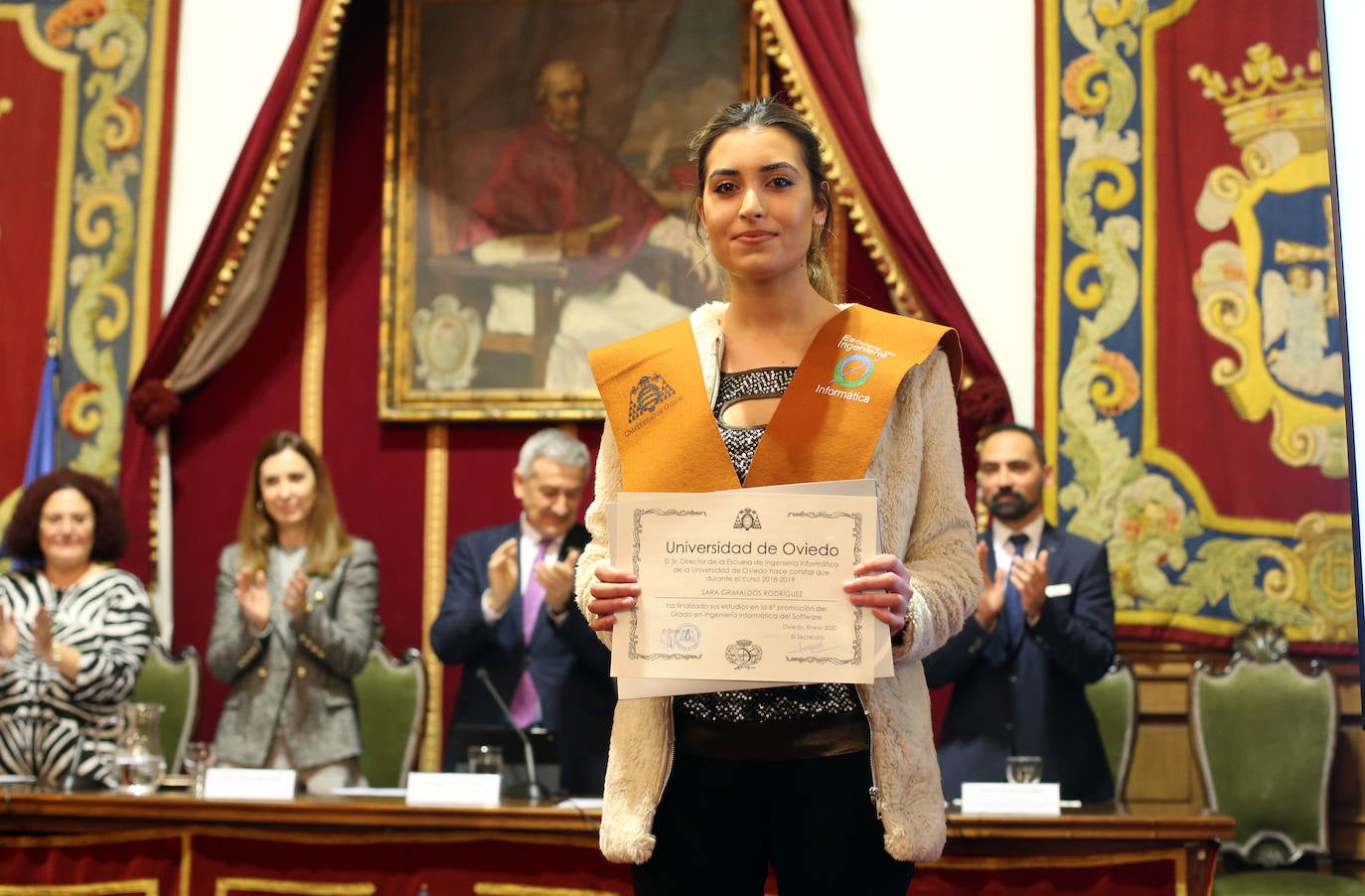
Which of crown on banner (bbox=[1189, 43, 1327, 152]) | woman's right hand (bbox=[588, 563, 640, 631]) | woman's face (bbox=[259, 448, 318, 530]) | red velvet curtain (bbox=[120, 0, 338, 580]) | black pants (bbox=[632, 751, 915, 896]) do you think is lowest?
black pants (bbox=[632, 751, 915, 896])

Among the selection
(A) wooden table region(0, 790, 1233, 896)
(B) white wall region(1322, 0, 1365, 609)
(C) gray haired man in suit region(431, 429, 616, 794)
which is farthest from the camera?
(C) gray haired man in suit region(431, 429, 616, 794)

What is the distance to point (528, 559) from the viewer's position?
4.05 metres

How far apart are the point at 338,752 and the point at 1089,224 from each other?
3.02 meters

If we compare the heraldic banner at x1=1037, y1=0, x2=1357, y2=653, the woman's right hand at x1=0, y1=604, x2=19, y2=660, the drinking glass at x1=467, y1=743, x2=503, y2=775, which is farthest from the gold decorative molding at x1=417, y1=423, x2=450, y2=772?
the heraldic banner at x1=1037, y1=0, x2=1357, y2=653

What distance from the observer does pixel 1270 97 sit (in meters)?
4.74

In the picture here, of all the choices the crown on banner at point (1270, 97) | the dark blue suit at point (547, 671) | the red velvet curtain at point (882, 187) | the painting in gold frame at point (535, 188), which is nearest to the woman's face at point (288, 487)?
the dark blue suit at point (547, 671)

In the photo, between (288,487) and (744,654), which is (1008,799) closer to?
(744,654)

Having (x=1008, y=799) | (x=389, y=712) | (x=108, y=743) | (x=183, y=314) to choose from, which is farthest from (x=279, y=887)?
(x=183, y=314)

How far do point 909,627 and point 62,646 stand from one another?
3.00m

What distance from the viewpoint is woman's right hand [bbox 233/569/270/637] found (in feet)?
13.2

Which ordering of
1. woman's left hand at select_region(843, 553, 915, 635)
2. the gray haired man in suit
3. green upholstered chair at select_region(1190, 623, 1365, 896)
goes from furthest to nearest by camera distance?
green upholstered chair at select_region(1190, 623, 1365, 896)
the gray haired man in suit
woman's left hand at select_region(843, 553, 915, 635)

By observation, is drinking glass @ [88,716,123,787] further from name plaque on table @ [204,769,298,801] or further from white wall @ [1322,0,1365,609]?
white wall @ [1322,0,1365,609]

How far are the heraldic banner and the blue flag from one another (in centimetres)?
357

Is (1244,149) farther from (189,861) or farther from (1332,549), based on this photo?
(189,861)
